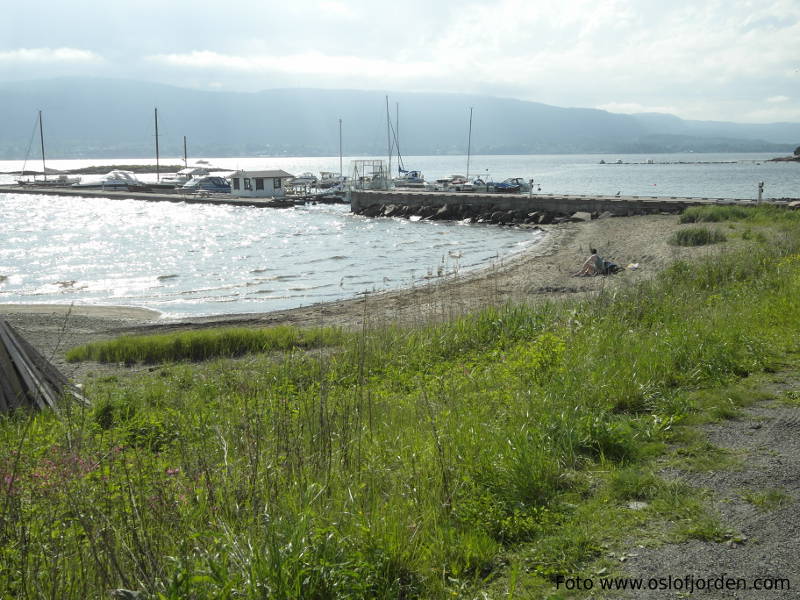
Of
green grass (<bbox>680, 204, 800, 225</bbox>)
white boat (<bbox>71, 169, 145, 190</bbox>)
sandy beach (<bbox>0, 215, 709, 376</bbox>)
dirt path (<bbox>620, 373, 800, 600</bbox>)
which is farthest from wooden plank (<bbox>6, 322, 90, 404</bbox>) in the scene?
white boat (<bbox>71, 169, 145, 190</bbox>)

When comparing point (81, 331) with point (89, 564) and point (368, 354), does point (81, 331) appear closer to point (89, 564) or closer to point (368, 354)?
point (368, 354)

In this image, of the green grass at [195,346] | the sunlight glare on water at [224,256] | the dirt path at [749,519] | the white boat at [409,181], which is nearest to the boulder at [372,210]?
the sunlight glare on water at [224,256]

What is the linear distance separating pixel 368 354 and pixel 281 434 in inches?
191

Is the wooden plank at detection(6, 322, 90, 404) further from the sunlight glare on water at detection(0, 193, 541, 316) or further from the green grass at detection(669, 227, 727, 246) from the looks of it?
the green grass at detection(669, 227, 727, 246)

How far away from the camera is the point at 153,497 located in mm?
4457

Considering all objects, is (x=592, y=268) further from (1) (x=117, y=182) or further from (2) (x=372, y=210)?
(1) (x=117, y=182)

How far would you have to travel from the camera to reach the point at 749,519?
427 centimetres

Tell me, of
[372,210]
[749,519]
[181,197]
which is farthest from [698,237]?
[181,197]

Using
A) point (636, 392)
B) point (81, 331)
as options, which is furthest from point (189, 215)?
point (636, 392)

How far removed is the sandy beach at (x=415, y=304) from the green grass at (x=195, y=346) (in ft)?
2.71

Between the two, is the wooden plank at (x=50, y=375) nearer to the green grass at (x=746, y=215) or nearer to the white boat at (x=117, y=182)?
the green grass at (x=746, y=215)

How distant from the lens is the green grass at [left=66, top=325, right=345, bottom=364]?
1452 centimetres

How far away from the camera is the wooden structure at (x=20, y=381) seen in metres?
8.28

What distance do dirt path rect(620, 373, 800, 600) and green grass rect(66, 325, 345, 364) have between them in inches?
369
